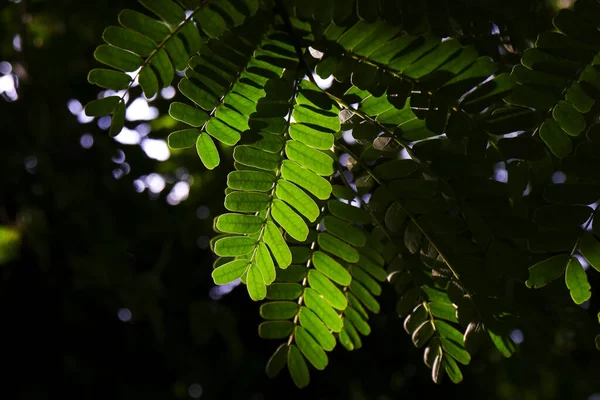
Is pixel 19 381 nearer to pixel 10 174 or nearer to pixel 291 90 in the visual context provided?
pixel 10 174

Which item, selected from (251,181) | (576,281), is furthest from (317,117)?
(576,281)

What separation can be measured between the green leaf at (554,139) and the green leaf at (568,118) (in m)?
0.01

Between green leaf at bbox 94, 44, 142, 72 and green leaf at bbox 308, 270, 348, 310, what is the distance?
0.48m

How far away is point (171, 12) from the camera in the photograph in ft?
2.62

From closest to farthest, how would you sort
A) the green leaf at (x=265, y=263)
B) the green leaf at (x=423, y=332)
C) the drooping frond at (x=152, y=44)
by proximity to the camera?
the drooping frond at (x=152, y=44) < the green leaf at (x=265, y=263) < the green leaf at (x=423, y=332)

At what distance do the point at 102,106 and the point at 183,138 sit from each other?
0.13m

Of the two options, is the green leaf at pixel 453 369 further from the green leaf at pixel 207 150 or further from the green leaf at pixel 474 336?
the green leaf at pixel 207 150

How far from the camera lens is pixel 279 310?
1045 millimetres

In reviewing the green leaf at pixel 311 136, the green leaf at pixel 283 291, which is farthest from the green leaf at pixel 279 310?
the green leaf at pixel 311 136

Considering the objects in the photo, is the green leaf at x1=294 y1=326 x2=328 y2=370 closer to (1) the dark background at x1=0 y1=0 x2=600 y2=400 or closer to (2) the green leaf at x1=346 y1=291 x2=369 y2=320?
(2) the green leaf at x1=346 y1=291 x2=369 y2=320

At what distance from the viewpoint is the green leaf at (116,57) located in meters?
0.82

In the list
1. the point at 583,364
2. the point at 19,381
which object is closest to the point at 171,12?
the point at 19,381

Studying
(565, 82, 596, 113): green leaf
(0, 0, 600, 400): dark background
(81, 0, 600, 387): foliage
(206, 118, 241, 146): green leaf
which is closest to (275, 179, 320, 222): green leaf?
(81, 0, 600, 387): foliage

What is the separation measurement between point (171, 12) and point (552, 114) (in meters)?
0.58
